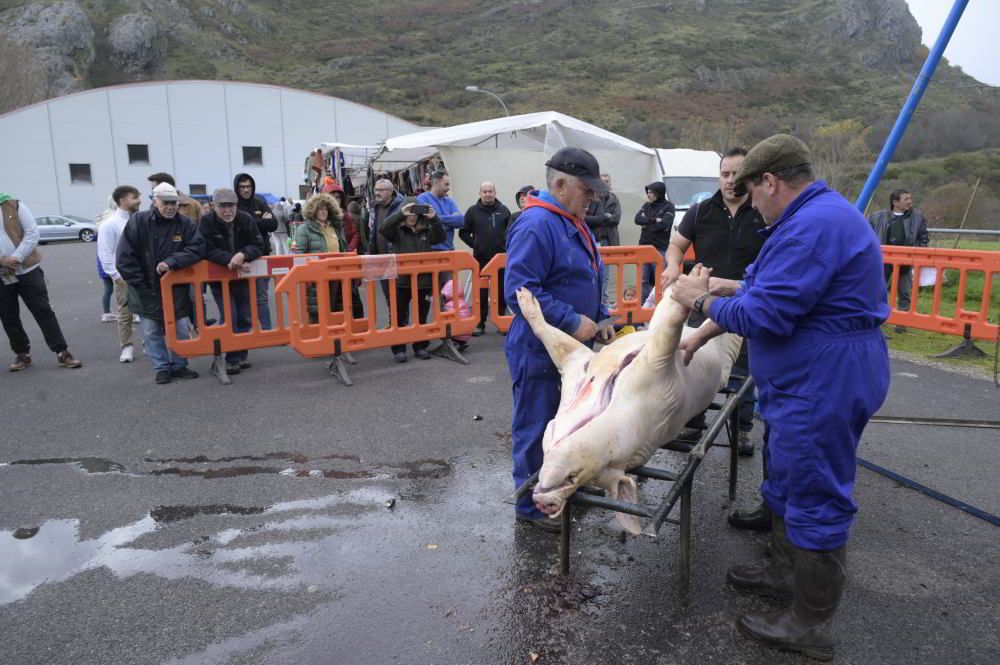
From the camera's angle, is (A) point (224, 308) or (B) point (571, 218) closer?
(B) point (571, 218)

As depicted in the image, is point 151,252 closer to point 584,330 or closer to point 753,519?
point 584,330

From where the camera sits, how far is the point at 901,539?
137 inches

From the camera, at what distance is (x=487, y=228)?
8484 mm

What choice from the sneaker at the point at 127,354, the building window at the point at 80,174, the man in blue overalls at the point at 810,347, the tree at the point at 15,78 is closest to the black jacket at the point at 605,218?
the sneaker at the point at 127,354

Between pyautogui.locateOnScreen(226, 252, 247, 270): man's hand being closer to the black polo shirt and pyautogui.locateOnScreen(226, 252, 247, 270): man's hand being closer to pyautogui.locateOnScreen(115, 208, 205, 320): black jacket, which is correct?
pyautogui.locateOnScreen(115, 208, 205, 320): black jacket

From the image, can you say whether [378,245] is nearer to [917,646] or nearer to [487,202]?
[487,202]

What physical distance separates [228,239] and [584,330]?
4.98 metres

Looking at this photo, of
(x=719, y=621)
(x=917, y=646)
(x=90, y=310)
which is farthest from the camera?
(x=90, y=310)

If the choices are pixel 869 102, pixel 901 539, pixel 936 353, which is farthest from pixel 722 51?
pixel 901 539

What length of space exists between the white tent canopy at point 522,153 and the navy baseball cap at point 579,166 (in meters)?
7.63

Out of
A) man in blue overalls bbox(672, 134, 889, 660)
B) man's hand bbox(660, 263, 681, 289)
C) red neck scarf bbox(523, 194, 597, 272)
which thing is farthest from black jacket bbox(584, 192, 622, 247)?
man in blue overalls bbox(672, 134, 889, 660)

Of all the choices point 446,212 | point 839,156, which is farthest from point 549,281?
point 839,156

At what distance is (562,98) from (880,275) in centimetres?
6623

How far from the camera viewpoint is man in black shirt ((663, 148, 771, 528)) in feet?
13.3
